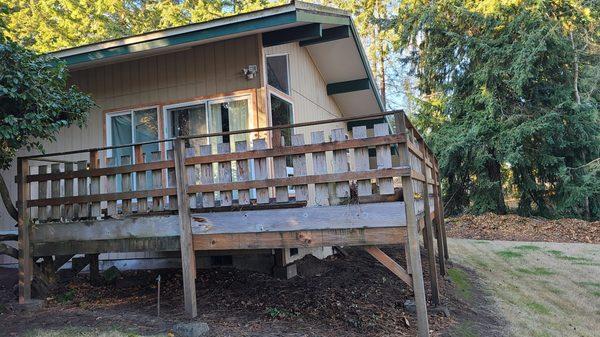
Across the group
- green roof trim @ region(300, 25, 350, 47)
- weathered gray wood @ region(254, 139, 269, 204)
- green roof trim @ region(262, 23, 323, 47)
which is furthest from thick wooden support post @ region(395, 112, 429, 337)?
green roof trim @ region(300, 25, 350, 47)

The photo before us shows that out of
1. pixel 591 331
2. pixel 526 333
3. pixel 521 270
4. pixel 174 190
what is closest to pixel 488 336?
pixel 526 333

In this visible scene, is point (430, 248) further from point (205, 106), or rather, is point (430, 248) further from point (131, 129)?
point (131, 129)

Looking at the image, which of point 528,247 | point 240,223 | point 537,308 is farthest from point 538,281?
point 240,223

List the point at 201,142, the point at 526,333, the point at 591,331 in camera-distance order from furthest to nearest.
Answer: the point at 201,142
the point at 591,331
the point at 526,333

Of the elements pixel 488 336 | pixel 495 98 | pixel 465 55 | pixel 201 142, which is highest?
pixel 465 55

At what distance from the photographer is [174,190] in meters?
4.75

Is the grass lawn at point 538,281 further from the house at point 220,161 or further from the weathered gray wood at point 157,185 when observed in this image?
the weathered gray wood at point 157,185

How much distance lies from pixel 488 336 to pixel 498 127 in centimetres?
1438

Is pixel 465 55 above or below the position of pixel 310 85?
above

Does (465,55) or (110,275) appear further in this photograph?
(465,55)

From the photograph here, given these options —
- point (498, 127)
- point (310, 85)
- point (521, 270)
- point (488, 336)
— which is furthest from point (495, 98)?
point (488, 336)

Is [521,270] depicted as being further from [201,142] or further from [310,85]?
[201,142]

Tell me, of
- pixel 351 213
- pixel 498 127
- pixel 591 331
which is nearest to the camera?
pixel 351 213

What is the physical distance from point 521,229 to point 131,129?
1479 centimetres
